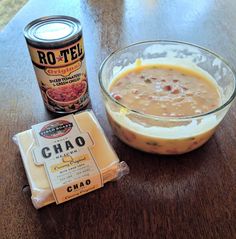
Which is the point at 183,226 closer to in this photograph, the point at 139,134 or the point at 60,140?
the point at 139,134

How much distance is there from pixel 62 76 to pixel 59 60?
42 millimetres

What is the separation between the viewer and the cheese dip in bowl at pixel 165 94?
0.58m

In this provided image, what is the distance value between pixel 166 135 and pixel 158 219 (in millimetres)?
151

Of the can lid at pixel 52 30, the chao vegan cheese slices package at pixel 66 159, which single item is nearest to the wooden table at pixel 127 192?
the chao vegan cheese slices package at pixel 66 159

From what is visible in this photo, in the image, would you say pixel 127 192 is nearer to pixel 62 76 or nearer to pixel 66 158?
pixel 66 158

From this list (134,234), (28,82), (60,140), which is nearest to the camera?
(134,234)

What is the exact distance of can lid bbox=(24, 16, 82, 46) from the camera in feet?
2.02

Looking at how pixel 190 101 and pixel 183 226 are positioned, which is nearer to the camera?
pixel 183 226

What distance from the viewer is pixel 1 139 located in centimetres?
68

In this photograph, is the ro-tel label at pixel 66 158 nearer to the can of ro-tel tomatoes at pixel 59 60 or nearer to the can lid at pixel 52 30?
the can of ro-tel tomatoes at pixel 59 60

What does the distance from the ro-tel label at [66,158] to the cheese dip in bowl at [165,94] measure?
0.28ft

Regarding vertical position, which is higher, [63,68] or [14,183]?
[63,68]

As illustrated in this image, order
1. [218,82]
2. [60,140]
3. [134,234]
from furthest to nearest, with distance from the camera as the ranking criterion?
[218,82]
[60,140]
[134,234]

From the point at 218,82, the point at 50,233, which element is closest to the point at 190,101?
the point at 218,82
